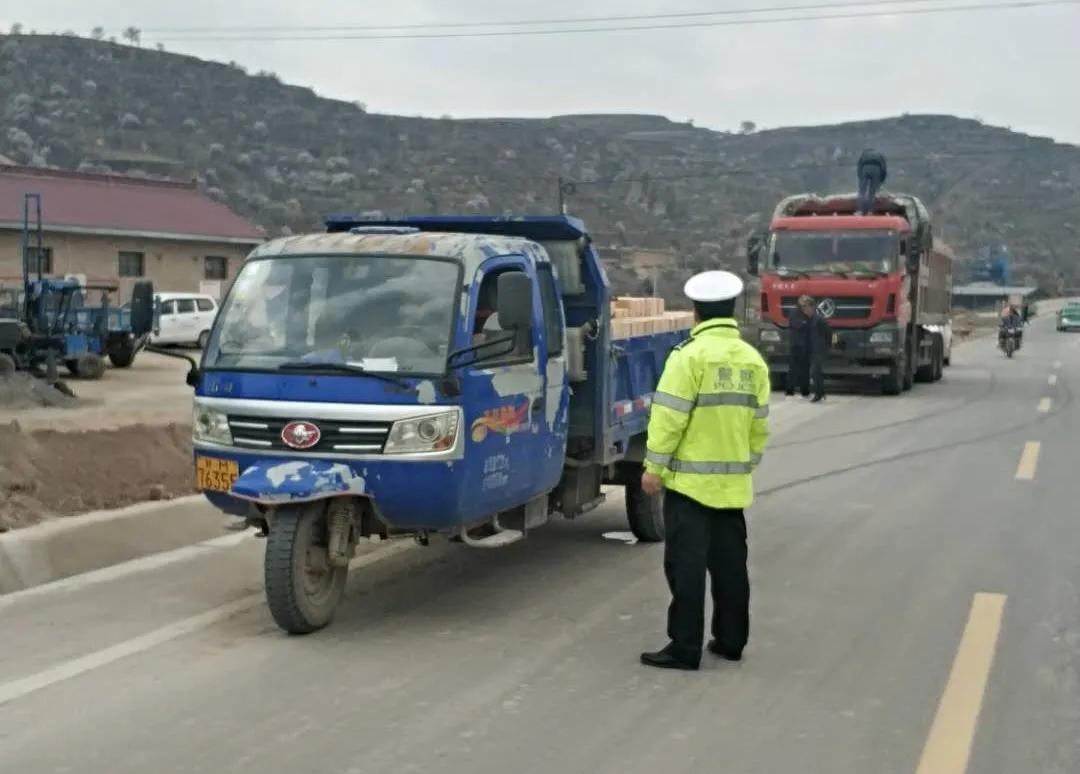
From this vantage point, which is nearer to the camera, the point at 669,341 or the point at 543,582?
the point at 543,582

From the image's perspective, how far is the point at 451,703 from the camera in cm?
575

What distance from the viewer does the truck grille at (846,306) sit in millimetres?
24594

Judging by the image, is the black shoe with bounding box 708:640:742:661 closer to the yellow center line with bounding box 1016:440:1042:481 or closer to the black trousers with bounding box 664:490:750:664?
the black trousers with bounding box 664:490:750:664

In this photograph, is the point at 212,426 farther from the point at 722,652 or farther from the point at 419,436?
the point at 722,652

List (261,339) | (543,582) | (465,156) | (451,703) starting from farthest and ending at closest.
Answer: (465,156)
(543,582)
(261,339)
(451,703)

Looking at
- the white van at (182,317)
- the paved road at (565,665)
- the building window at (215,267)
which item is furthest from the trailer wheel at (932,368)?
the building window at (215,267)

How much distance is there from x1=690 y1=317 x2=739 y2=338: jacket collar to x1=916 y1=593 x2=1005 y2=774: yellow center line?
6.32ft

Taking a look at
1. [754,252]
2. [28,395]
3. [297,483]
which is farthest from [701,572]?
[754,252]

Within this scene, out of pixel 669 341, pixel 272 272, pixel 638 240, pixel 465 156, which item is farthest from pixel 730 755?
pixel 465 156

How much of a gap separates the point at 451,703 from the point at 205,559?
3721mm

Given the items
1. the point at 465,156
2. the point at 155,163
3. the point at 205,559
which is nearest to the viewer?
the point at 205,559

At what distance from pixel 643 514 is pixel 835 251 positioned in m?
16.1

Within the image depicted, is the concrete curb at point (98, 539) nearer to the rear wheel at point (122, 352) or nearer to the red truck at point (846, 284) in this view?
the red truck at point (846, 284)

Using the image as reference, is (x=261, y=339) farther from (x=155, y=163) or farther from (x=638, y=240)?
(x=638, y=240)
